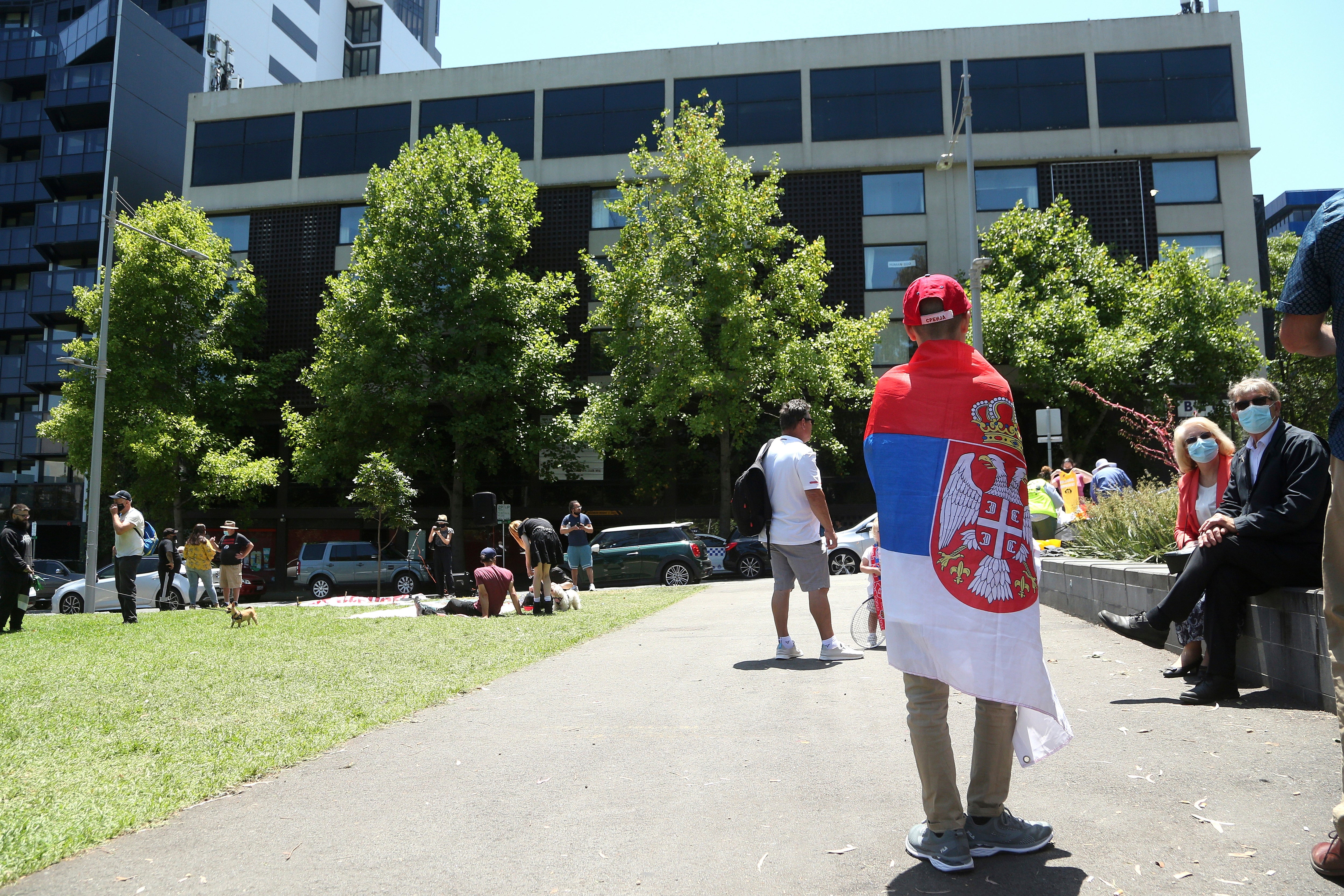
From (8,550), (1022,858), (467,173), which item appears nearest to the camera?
(1022,858)

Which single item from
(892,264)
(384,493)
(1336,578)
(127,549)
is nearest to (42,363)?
(384,493)

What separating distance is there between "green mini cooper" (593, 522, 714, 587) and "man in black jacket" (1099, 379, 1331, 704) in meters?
18.1

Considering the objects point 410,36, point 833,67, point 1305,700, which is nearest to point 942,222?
point 833,67

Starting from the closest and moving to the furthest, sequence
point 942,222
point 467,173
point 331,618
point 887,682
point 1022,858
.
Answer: point 1022,858, point 887,682, point 331,618, point 467,173, point 942,222

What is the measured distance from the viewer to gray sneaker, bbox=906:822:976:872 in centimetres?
287

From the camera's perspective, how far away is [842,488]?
3141cm

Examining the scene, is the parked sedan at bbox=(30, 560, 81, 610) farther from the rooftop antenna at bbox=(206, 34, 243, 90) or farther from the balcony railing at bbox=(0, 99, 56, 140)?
the rooftop antenna at bbox=(206, 34, 243, 90)

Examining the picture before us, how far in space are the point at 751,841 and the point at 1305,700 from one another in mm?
3452

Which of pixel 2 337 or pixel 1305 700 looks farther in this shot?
pixel 2 337

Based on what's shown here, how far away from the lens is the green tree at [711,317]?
2583 centimetres

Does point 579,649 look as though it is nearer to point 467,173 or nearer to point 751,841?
point 751,841

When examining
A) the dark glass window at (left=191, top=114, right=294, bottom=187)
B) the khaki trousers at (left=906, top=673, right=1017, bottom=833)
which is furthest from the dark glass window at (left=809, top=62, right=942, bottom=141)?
the khaki trousers at (left=906, top=673, right=1017, bottom=833)

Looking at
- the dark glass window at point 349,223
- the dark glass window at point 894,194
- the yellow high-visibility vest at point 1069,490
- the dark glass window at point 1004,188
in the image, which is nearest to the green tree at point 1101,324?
the dark glass window at point 1004,188

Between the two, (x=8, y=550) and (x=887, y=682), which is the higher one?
(x=8, y=550)
